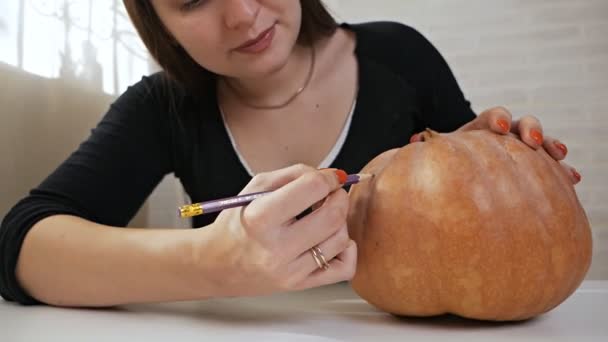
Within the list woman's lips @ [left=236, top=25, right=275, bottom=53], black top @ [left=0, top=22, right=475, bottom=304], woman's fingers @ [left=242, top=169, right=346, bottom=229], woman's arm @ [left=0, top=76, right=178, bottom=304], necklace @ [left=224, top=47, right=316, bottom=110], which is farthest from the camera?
necklace @ [left=224, top=47, right=316, bottom=110]

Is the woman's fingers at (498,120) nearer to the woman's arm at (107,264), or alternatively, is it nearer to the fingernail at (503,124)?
the fingernail at (503,124)

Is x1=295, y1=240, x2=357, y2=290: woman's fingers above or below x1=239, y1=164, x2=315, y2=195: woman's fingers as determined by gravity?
below

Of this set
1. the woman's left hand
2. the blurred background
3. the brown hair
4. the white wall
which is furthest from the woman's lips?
the white wall

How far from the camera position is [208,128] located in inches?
43.6

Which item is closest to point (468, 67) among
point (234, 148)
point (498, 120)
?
point (234, 148)

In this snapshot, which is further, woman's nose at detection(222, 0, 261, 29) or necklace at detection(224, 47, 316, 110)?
necklace at detection(224, 47, 316, 110)

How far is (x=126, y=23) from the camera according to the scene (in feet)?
6.39

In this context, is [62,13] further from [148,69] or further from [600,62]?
[600,62]

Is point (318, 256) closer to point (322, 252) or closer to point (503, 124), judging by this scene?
point (322, 252)

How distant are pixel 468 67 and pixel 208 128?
1.45 meters

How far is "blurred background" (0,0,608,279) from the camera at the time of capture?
62.7 inches

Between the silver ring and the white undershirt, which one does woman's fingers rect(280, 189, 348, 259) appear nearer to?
the silver ring

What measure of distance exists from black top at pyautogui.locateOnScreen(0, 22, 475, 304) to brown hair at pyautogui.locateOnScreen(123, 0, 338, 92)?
3 cm

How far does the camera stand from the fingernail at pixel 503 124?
0.66 meters
